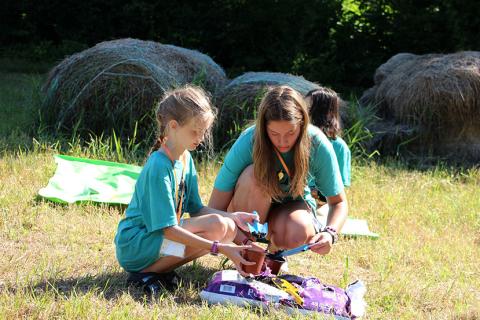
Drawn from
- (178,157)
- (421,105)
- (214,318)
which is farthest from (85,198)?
(421,105)

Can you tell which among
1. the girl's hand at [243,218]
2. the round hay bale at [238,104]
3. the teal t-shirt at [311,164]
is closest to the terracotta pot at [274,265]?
the girl's hand at [243,218]

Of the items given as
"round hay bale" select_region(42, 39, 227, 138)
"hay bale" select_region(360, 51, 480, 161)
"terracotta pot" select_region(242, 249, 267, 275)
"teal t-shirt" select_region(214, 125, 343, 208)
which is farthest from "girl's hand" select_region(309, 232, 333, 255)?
"hay bale" select_region(360, 51, 480, 161)

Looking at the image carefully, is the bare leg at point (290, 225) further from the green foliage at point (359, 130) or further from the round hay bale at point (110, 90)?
the round hay bale at point (110, 90)

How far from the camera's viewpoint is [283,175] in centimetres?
407

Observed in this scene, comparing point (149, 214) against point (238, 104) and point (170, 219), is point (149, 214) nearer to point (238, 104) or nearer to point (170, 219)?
point (170, 219)

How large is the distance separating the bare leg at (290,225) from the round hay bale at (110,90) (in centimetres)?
286

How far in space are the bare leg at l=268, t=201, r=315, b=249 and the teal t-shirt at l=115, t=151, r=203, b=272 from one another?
0.60m

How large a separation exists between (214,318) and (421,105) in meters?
4.95

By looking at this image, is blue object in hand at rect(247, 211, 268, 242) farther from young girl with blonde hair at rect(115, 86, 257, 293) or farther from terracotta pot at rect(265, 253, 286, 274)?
terracotta pot at rect(265, 253, 286, 274)

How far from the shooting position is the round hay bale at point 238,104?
6.90 metres

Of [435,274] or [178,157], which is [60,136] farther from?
[435,274]

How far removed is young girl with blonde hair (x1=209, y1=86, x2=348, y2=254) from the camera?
150 inches

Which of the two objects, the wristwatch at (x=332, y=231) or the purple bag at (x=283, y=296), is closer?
the purple bag at (x=283, y=296)

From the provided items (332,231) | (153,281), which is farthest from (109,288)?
(332,231)
